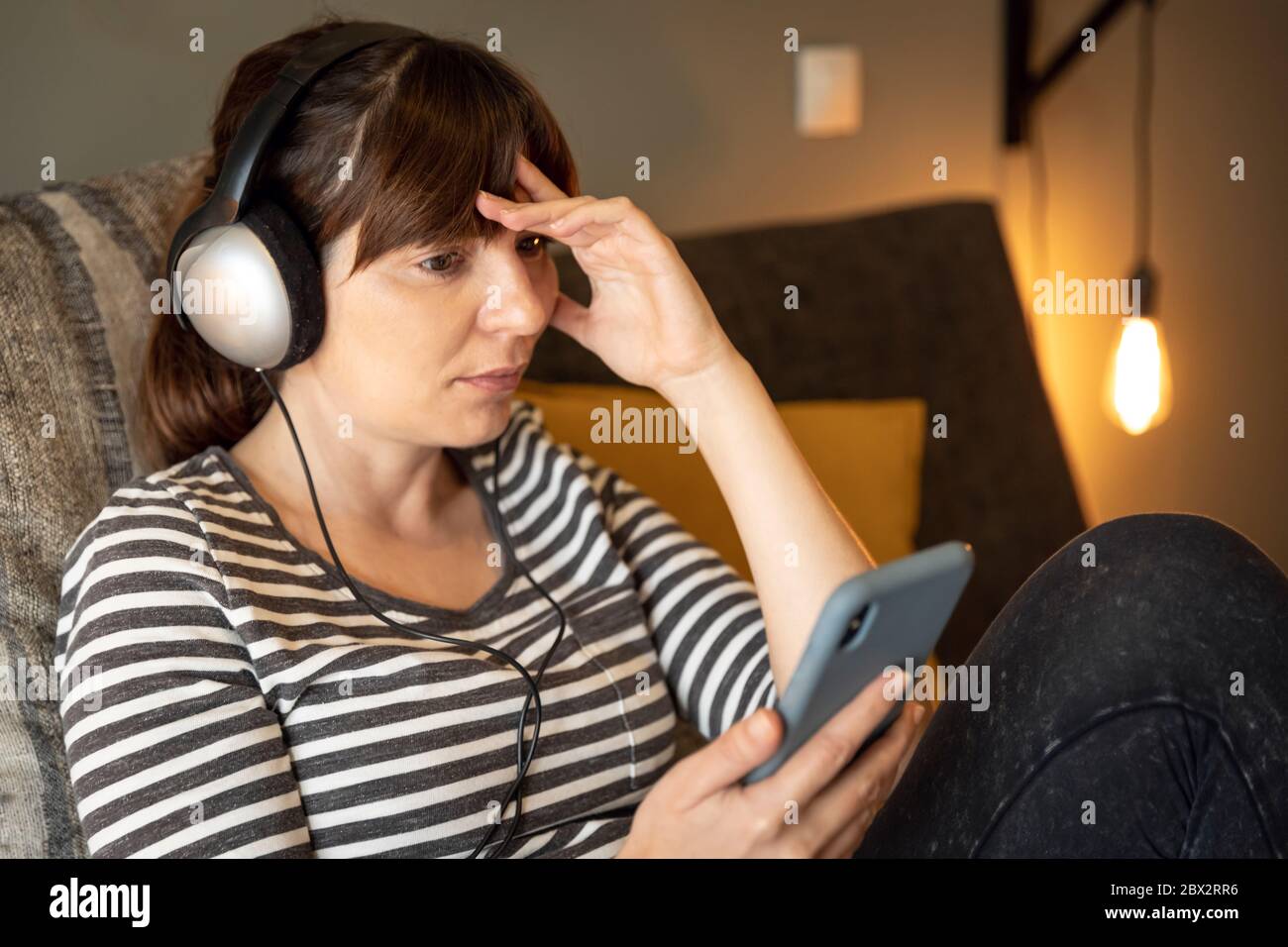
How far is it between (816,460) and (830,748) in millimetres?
600

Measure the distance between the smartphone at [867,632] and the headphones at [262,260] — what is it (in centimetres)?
24

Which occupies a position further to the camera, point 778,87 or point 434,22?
point 778,87

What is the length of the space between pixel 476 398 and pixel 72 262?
0.32 m

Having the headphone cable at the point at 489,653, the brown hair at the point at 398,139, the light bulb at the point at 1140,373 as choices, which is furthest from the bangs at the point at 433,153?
the light bulb at the point at 1140,373

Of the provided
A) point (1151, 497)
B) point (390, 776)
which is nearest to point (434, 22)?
point (390, 776)

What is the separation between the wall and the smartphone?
30.9 inches

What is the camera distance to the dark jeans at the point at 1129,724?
683 mm

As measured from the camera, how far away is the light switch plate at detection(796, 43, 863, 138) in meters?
1.68

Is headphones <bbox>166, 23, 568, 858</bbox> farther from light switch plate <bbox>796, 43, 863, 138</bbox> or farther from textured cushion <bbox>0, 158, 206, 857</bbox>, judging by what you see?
light switch plate <bbox>796, 43, 863, 138</bbox>

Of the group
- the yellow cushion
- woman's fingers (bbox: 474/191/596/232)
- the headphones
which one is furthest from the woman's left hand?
the yellow cushion

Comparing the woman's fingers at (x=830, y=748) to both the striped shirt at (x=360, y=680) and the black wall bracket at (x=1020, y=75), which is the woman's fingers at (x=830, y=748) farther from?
the black wall bracket at (x=1020, y=75)
